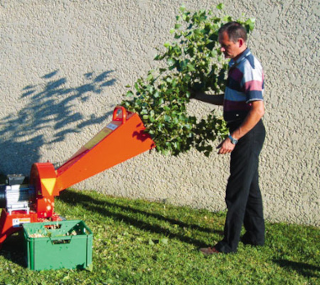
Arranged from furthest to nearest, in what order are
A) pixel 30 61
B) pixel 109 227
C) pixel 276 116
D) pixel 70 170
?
pixel 30 61 < pixel 276 116 < pixel 109 227 < pixel 70 170

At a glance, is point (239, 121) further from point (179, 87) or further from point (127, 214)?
point (127, 214)

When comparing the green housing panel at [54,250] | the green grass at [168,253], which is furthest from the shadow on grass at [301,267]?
the green housing panel at [54,250]

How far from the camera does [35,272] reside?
3381mm

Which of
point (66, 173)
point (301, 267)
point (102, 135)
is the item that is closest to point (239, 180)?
point (301, 267)

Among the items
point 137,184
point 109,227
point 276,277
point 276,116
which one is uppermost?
point 276,116

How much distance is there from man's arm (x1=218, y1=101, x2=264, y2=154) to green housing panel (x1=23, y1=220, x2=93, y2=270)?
1.25 meters

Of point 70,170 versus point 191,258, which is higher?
point 70,170

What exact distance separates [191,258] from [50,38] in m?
3.46

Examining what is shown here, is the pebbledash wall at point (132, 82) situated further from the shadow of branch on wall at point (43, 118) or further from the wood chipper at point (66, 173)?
the wood chipper at point (66, 173)

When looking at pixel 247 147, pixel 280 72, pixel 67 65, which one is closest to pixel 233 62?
pixel 247 147

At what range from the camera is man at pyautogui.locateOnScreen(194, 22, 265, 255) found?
352 centimetres

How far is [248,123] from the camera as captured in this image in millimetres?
3535

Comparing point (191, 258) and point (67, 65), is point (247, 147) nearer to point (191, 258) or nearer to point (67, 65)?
point (191, 258)

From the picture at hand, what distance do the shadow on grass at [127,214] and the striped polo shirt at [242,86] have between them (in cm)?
126
